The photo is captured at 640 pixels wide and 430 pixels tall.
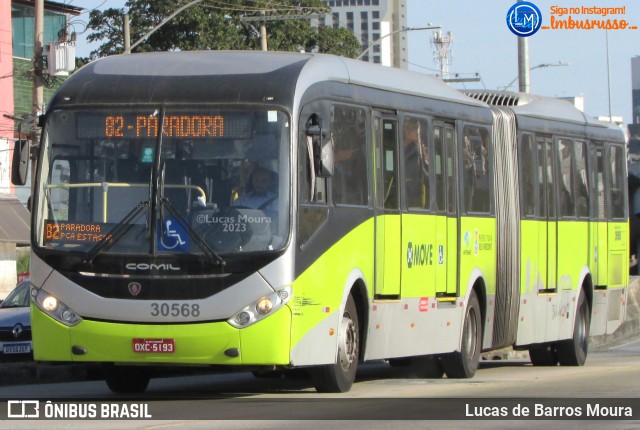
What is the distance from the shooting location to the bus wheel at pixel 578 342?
22406 millimetres

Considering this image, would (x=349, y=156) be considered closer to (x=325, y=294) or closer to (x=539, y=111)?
(x=325, y=294)

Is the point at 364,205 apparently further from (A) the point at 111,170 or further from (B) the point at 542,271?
(B) the point at 542,271

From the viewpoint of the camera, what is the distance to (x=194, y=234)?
12.9m

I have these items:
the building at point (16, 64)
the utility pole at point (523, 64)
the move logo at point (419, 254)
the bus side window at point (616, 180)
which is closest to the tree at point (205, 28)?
the building at point (16, 64)

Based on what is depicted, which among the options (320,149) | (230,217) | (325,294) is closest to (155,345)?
(230,217)

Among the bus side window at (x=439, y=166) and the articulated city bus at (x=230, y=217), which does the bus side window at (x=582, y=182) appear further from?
the articulated city bus at (x=230, y=217)

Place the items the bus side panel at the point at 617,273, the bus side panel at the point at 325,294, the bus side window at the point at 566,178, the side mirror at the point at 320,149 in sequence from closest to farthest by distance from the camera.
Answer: the bus side panel at the point at 325,294 → the side mirror at the point at 320,149 → the bus side window at the point at 566,178 → the bus side panel at the point at 617,273

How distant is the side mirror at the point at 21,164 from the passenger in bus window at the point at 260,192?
2236 mm

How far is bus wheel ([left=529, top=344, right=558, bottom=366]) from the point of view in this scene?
2288 centimetres

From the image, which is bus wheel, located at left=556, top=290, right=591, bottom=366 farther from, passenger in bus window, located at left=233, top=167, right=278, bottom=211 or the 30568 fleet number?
the 30568 fleet number

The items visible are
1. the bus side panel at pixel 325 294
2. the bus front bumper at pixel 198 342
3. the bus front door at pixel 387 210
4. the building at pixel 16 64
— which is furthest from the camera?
the building at pixel 16 64

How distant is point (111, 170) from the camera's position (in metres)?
13.2

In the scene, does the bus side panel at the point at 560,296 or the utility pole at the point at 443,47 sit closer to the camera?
the bus side panel at the point at 560,296

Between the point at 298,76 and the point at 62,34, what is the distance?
82.9ft
